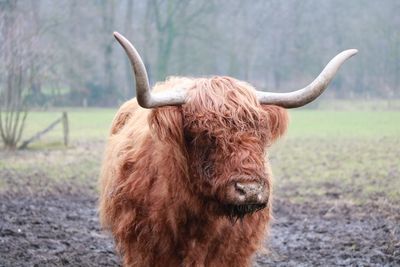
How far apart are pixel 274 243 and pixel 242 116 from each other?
11.7 ft

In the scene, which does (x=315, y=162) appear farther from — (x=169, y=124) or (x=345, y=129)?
(x=345, y=129)

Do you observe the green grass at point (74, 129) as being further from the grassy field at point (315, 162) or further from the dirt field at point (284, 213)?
the dirt field at point (284, 213)

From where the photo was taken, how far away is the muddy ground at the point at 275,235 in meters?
A: 5.94

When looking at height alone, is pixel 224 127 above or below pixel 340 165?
above

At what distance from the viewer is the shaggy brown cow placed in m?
3.52

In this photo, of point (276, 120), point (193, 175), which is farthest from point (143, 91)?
point (276, 120)

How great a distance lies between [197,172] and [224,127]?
0.34m

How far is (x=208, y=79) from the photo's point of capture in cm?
395

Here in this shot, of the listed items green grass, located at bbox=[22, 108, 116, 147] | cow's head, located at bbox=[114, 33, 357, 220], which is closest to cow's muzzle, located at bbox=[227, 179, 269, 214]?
cow's head, located at bbox=[114, 33, 357, 220]

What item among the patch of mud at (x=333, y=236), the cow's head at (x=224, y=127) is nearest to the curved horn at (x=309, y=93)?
the cow's head at (x=224, y=127)

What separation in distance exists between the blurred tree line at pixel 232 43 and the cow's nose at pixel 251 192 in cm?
3348

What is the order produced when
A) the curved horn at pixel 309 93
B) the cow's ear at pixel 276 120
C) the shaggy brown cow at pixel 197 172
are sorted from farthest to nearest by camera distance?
the cow's ear at pixel 276 120 < the curved horn at pixel 309 93 < the shaggy brown cow at pixel 197 172

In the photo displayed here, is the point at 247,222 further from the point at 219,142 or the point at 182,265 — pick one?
the point at 219,142

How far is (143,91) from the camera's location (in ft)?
11.6
